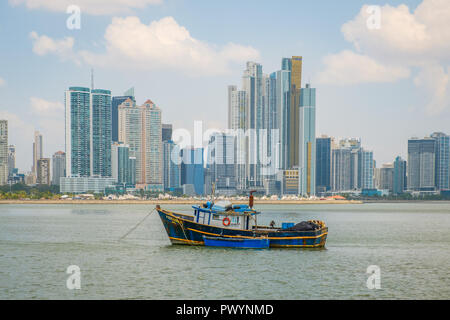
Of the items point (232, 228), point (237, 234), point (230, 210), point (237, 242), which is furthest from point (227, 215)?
point (237, 242)

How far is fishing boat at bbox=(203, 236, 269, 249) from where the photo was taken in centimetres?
4925

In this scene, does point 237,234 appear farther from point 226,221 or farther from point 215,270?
point 215,270

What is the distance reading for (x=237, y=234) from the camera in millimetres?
49281

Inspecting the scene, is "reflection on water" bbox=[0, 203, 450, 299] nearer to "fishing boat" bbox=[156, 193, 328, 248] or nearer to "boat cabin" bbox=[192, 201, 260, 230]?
"fishing boat" bbox=[156, 193, 328, 248]

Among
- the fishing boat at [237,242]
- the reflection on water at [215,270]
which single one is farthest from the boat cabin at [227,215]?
the reflection on water at [215,270]

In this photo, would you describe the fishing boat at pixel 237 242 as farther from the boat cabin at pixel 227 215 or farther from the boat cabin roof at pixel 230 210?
the boat cabin roof at pixel 230 210

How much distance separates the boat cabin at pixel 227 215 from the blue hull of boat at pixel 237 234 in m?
0.45

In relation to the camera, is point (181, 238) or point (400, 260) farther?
point (181, 238)

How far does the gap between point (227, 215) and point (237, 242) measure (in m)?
2.65

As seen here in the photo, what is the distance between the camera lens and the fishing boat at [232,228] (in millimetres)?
49031

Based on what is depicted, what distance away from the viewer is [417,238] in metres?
67.4
